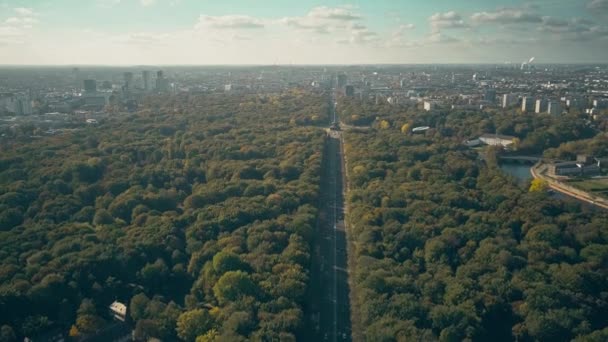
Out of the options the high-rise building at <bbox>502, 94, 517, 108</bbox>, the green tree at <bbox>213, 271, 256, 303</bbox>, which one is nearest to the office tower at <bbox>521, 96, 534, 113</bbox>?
the high-rise building at <bbox>502, 94, 517, 108</bbox>

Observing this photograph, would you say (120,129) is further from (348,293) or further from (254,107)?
(348,293)

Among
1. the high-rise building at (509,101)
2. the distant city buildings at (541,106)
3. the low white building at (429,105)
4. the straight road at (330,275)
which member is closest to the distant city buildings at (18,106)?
the straight road at (330,275)

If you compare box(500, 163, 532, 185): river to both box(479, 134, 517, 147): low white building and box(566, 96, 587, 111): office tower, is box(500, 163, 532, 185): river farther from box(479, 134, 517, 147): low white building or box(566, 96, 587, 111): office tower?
box(566, 96, 587, 111): office tower

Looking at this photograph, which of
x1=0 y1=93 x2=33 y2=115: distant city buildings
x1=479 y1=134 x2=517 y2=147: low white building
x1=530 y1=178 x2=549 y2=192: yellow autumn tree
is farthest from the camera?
x1=0 y1=93 x2=33 y2=115: distant city buildings

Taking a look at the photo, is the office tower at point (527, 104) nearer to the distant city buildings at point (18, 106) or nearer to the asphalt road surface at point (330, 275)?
the asphalt road surface at point (330, 275)

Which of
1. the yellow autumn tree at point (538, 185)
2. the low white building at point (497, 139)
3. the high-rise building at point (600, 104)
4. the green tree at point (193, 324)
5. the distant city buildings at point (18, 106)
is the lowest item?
the green tree at point (193, 324)

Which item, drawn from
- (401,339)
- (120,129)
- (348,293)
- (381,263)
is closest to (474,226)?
(381,263)

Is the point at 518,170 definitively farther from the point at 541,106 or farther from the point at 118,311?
the point at 118,311

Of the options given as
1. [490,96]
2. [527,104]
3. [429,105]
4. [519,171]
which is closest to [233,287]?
[519,171]

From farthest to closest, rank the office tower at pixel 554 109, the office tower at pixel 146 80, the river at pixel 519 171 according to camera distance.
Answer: the office tower at pixel 146 80 < the office tower at pixel 554 109 < the river at pixel 519 171

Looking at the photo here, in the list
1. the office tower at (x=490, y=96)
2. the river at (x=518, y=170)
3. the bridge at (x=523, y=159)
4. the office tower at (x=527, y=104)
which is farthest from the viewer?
the office tower at (x=490, y=96)

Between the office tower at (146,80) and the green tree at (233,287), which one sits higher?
the office tower at (146,80)
